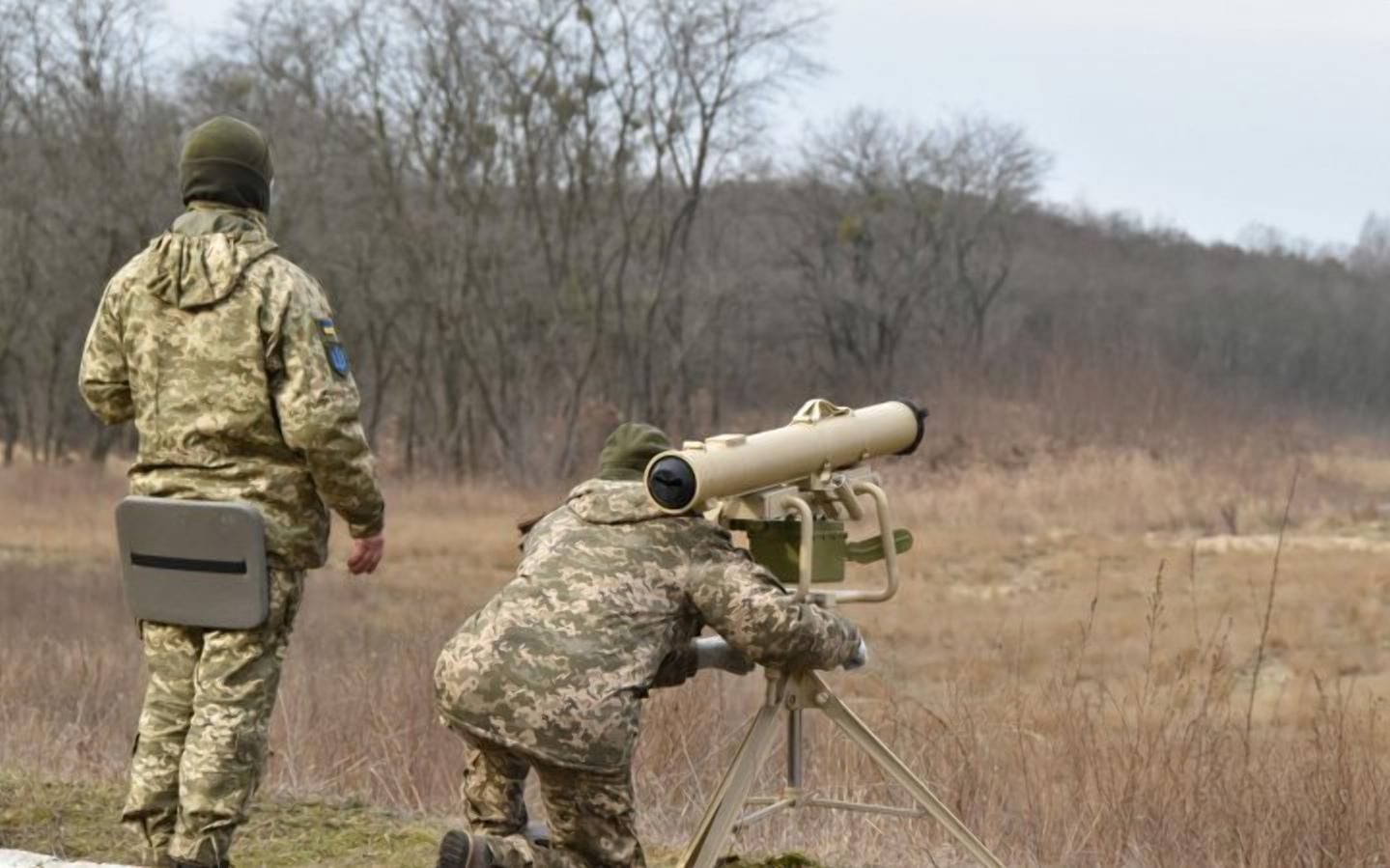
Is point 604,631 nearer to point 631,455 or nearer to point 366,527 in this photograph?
point 631,455

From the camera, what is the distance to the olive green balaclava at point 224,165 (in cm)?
480

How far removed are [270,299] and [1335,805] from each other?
3.55 m

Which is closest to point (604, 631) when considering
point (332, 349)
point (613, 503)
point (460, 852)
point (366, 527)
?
point (613, 503)

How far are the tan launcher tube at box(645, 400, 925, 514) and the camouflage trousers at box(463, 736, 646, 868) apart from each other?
777mm

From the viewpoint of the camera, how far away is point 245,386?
4.67 meters

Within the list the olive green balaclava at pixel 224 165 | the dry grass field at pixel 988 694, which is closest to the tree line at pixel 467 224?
the dry grass field at pixel 988 694

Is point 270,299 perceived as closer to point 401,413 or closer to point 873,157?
point 401,413

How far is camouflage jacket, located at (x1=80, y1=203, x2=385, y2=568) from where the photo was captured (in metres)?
4.66

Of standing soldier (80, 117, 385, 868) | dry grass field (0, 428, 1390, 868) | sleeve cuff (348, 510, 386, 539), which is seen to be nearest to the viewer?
standing soldier (80, 117, 385, 868)

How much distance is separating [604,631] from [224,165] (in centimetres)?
157

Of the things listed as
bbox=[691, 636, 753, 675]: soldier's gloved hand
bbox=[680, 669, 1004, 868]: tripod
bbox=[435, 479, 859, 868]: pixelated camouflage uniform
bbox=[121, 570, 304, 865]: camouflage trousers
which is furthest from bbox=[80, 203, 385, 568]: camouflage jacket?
bbox=[680, 669, 1004, 868]: tripod

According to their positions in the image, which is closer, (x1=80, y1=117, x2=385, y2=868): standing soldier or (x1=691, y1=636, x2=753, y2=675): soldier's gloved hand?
(x1=691, y1=636, x2=753, y2=675): soldier's gloved hand

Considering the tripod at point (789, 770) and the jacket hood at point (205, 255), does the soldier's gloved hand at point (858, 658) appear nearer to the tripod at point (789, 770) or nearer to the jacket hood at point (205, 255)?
the tripod at point (789, 770)

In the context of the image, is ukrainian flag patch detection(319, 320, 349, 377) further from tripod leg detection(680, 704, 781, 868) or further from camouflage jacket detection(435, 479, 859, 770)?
tripod leg detection(680, 704, 781, 868)
